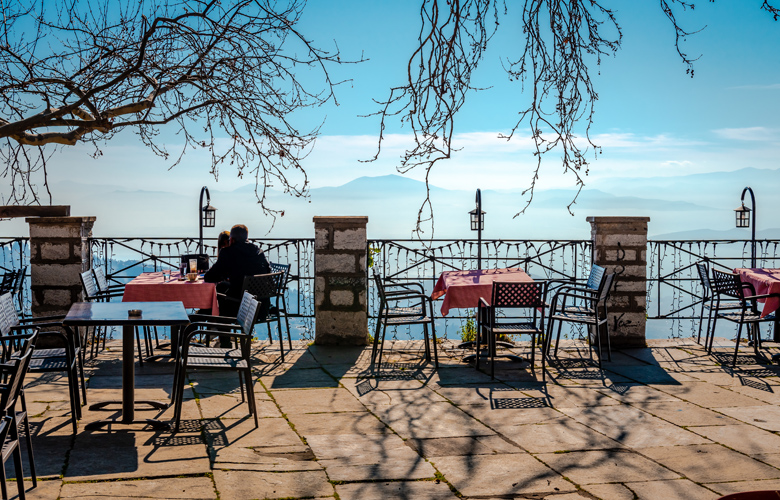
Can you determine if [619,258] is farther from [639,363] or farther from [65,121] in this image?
[65,121]

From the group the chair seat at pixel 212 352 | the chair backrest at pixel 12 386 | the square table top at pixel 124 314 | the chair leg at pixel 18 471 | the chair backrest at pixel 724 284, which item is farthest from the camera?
the chair backrest at pixel 724 284

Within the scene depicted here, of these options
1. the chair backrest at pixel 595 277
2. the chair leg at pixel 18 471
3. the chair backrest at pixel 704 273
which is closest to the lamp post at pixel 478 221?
the chair backrest at pixel 595 277

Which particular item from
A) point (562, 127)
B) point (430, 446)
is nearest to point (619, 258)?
point (430, 446)

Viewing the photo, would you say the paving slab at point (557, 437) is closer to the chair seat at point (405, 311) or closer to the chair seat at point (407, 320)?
Answer: the chair seat at point (407, 320)

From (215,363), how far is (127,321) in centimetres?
60

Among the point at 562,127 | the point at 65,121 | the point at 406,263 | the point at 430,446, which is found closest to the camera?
the point at 562,127

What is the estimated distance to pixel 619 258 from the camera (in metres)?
7.30

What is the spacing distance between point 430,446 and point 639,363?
125 inches

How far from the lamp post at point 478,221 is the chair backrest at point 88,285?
394cm

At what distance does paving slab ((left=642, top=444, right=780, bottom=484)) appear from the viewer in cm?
361

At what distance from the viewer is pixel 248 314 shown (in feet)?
15.1

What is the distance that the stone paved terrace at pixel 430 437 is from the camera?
11.3 ft

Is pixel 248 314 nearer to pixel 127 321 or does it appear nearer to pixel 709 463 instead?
pixel 127 321

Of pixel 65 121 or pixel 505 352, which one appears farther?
pixel 505 352
